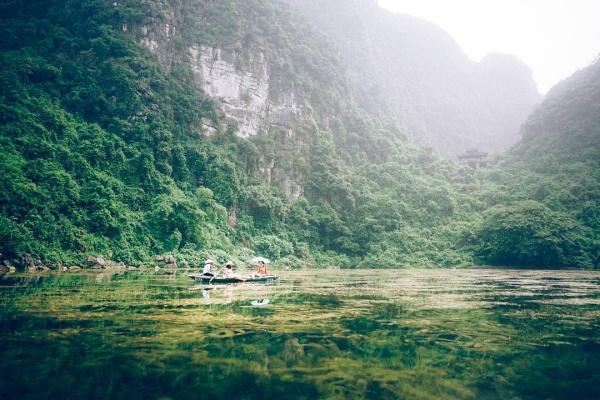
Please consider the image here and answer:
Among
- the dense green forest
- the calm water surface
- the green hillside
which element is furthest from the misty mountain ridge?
the calm water surface

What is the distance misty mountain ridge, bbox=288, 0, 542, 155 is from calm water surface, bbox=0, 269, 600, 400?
81.5 metres

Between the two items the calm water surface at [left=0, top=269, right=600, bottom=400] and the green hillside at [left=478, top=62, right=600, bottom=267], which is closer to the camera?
the calm water surface at [left=0, top=269, right=600, bottom=400]

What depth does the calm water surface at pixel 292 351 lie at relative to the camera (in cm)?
413

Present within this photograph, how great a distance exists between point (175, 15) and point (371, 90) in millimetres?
47547

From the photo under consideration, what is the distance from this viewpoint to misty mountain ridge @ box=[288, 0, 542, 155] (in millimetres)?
97875

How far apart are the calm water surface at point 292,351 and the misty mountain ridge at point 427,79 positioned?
267 ft

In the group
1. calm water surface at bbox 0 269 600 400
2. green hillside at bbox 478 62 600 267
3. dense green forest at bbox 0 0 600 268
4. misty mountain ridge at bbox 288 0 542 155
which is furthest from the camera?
misty mountain ridge at bbox 288 0 542 155

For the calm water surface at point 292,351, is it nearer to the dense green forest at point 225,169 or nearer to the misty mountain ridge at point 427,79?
the dense green forest at point 225,169

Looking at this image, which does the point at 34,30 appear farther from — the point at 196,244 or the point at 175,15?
the point at 196,244

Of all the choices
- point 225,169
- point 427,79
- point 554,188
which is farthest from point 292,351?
point 427,79

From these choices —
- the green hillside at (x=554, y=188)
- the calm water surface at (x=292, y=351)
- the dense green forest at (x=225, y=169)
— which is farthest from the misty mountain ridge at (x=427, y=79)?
the calm water surface at (x=292, y=351)

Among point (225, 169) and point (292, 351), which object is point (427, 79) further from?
point (292, 351)

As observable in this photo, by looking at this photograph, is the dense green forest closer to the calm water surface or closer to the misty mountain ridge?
the calm water surface

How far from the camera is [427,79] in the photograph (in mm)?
115000
